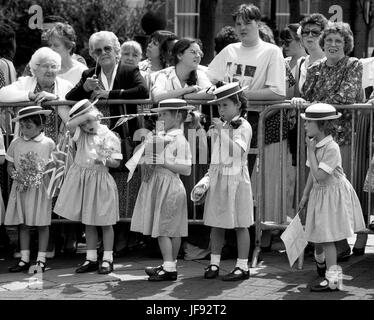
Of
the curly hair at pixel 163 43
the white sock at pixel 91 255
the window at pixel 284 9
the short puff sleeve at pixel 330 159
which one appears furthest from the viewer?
the window at pixel 284 9

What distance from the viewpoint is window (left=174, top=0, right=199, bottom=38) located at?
2681cm

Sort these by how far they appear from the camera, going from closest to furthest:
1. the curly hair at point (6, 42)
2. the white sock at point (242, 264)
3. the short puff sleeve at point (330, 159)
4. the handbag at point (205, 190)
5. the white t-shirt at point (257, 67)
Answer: the short puff sleeve at point (330, 159), the handbag at point (205, 190), the white sock at point (242, 264), the white t-shirt at point (257, 67), the curly hair at point (6, 42)

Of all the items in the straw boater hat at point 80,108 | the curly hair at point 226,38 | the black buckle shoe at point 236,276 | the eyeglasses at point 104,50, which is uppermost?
the curly hair at point 226,38

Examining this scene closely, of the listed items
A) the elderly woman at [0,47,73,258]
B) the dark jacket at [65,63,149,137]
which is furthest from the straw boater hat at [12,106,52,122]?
the dark jacket at [65,63,149,137]

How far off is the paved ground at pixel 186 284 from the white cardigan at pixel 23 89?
5.05 feet

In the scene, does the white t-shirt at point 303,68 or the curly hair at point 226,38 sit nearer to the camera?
the white t-shirt at point 303,68

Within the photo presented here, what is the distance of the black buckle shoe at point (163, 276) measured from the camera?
7145mm

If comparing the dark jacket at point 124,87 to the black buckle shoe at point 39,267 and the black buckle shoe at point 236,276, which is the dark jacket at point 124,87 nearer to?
the black buckle shoe at point 39,267

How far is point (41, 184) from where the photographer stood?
25.3 feet

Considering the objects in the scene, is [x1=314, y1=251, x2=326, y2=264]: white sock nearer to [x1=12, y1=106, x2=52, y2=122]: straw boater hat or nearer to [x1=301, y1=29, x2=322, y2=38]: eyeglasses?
[x1=301, y1=29, x2=322, y2=38]: eyeglasses

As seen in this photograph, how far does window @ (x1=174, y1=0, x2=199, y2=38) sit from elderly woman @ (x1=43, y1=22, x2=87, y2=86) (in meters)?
17.9

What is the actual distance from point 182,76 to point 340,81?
4.66ft

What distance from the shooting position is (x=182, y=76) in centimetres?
799

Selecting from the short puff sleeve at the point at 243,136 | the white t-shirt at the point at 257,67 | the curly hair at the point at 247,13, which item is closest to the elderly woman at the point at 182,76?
the white t-shirt at the point at 257,67
